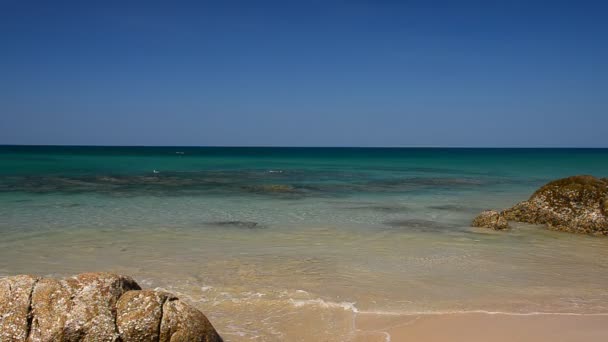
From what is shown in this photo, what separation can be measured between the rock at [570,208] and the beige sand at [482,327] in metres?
7.23

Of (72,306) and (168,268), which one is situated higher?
(72,306)

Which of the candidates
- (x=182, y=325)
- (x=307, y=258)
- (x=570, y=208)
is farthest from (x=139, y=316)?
(x=570, y=208)

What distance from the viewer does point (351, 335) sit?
5684 mm

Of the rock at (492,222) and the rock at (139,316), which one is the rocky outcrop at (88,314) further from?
the rock at (492,222)

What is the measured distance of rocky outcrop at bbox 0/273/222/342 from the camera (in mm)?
4145

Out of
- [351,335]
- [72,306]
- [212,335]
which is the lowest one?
[351,335]

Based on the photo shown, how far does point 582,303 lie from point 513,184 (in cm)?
2262

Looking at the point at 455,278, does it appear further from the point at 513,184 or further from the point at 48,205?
the point at 513,184

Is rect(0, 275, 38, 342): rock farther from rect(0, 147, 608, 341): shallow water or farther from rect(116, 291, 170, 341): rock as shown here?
rect(0, 147, 608, 341): shallow water

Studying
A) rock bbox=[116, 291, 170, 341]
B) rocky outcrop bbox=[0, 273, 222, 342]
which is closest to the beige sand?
rocky outcrop bbox=[0, 273, 222, 342]

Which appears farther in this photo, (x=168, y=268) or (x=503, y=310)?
(x=168, y=268)

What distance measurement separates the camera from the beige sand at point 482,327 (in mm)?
5578

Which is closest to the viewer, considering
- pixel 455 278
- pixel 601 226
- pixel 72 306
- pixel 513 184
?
pixel 72 306

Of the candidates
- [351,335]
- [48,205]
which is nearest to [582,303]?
[351,335]
